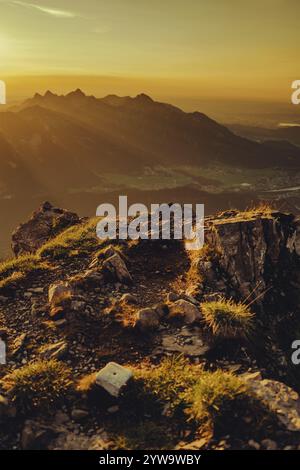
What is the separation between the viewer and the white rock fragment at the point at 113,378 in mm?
10578

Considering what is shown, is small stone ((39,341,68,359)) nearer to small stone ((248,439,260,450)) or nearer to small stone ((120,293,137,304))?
small stone ((120,293,137,304))

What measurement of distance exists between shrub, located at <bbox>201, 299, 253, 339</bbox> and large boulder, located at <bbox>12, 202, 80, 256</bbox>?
12.5 m

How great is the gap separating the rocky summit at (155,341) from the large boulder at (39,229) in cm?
316

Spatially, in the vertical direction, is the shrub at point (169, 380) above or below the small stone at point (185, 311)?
below

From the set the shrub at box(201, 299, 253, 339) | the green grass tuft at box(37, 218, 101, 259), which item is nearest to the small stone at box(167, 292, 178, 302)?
the shrub at box(201, 299, 253, 339)

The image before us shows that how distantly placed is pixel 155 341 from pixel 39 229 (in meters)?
13.5

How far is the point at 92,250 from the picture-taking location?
19.2 metres

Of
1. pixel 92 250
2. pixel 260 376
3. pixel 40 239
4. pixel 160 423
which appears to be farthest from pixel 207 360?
pixel 40 239

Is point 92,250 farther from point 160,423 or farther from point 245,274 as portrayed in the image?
point 160,423

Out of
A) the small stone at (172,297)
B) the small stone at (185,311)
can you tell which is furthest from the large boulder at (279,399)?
the small stone at (172,297)

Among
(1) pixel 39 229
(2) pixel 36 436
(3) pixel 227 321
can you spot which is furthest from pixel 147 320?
(1) pixel 39 229

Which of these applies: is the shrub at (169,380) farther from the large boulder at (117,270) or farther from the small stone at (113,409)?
the large boulder at (117,270)

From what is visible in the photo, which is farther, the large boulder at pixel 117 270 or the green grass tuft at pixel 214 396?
the large boulder at pixel 117 270

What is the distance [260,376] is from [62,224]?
15814mm
